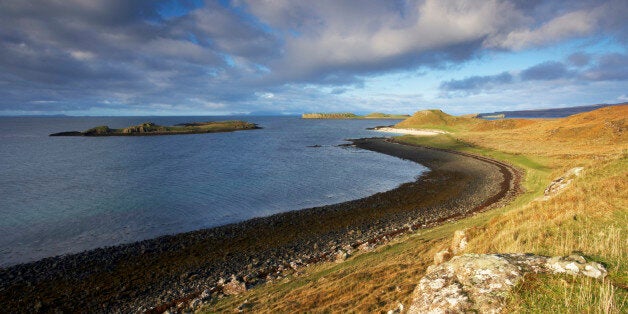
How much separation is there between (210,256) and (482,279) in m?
18.9

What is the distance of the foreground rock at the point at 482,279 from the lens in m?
6.21

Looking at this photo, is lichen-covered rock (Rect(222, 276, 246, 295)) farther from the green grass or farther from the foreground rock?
the foreground rock

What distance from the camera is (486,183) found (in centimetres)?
4281

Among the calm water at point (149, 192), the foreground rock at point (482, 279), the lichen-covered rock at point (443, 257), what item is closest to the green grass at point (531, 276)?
the foreground rock at point (482, 279)

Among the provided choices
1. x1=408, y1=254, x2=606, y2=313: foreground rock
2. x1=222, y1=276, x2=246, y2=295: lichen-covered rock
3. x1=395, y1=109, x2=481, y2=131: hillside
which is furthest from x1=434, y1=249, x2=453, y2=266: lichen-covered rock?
x1=395, y1=109, x2=481, y2=131: hillside

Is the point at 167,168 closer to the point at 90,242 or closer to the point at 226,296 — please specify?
the point at 90,242

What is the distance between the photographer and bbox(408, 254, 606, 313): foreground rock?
621 centimetres

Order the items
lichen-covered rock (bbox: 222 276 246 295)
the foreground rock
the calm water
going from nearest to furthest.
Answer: the foreground rock
lichen-covered rock (bbox: 222 276 246 295)
the calm water

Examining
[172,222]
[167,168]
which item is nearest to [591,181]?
[172,222]

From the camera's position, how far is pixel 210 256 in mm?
Result: 21516

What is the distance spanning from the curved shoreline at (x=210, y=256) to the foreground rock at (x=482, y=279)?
11525mm

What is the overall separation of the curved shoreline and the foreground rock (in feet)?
37.8

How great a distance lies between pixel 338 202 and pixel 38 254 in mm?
26545

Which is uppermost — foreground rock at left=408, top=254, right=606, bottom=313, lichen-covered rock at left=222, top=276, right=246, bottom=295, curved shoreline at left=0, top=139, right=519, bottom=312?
foreground rock at left=408, top=254, right=606, bottom=313
